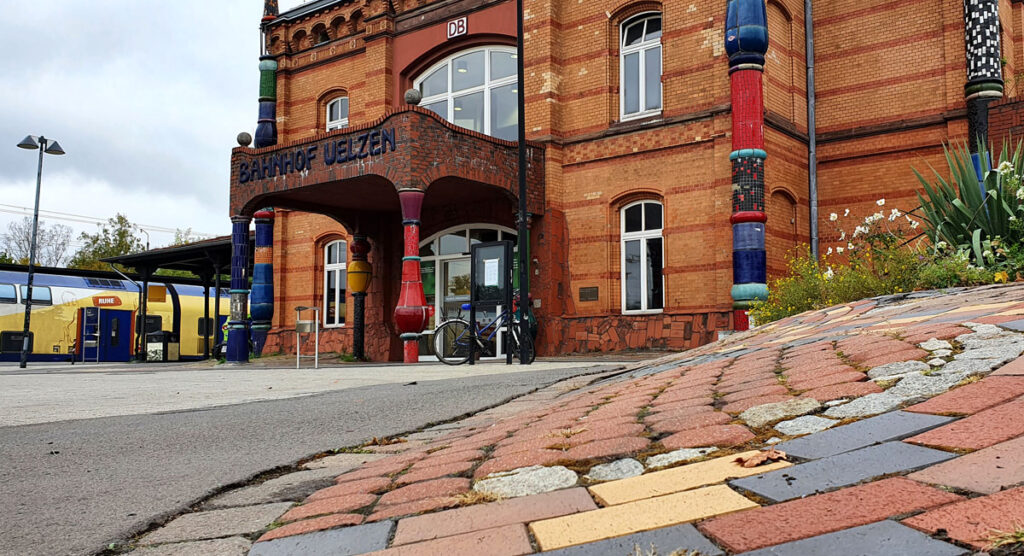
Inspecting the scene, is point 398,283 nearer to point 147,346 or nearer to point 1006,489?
point 147,346

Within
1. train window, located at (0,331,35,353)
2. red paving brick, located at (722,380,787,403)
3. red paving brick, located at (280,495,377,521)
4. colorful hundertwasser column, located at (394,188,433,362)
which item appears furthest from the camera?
train window, located at (0,331,35,353)

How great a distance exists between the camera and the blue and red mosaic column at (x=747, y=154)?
13.5 meters

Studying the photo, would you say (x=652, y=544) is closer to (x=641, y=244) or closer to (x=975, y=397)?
(x=975, y=397)

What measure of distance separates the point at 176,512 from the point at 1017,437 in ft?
8.55

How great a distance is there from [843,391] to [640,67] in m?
13.6

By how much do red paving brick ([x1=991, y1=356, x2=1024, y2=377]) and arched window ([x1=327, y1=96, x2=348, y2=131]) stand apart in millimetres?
18882

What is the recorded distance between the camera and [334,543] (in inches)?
90.4

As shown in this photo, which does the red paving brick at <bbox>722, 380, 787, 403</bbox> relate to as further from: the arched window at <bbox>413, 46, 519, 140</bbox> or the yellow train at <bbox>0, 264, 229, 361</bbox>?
the yellow train at <bbox>0, 264, 229, 361</bbox>

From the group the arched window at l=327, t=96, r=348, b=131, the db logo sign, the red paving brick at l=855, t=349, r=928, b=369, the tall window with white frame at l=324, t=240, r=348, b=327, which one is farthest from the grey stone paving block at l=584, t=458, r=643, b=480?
the arched window at l=327, t=96, r=348, b=131

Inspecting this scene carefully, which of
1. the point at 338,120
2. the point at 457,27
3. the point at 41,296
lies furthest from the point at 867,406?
the point at 41,296

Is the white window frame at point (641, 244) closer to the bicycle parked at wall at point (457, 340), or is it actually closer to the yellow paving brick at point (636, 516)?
the bicycle parked at wall at point (457, 340)

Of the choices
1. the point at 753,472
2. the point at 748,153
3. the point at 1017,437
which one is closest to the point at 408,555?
the point at 753,472

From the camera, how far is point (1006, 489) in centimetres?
180

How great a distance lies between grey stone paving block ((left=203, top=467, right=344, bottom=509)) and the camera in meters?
3.04
